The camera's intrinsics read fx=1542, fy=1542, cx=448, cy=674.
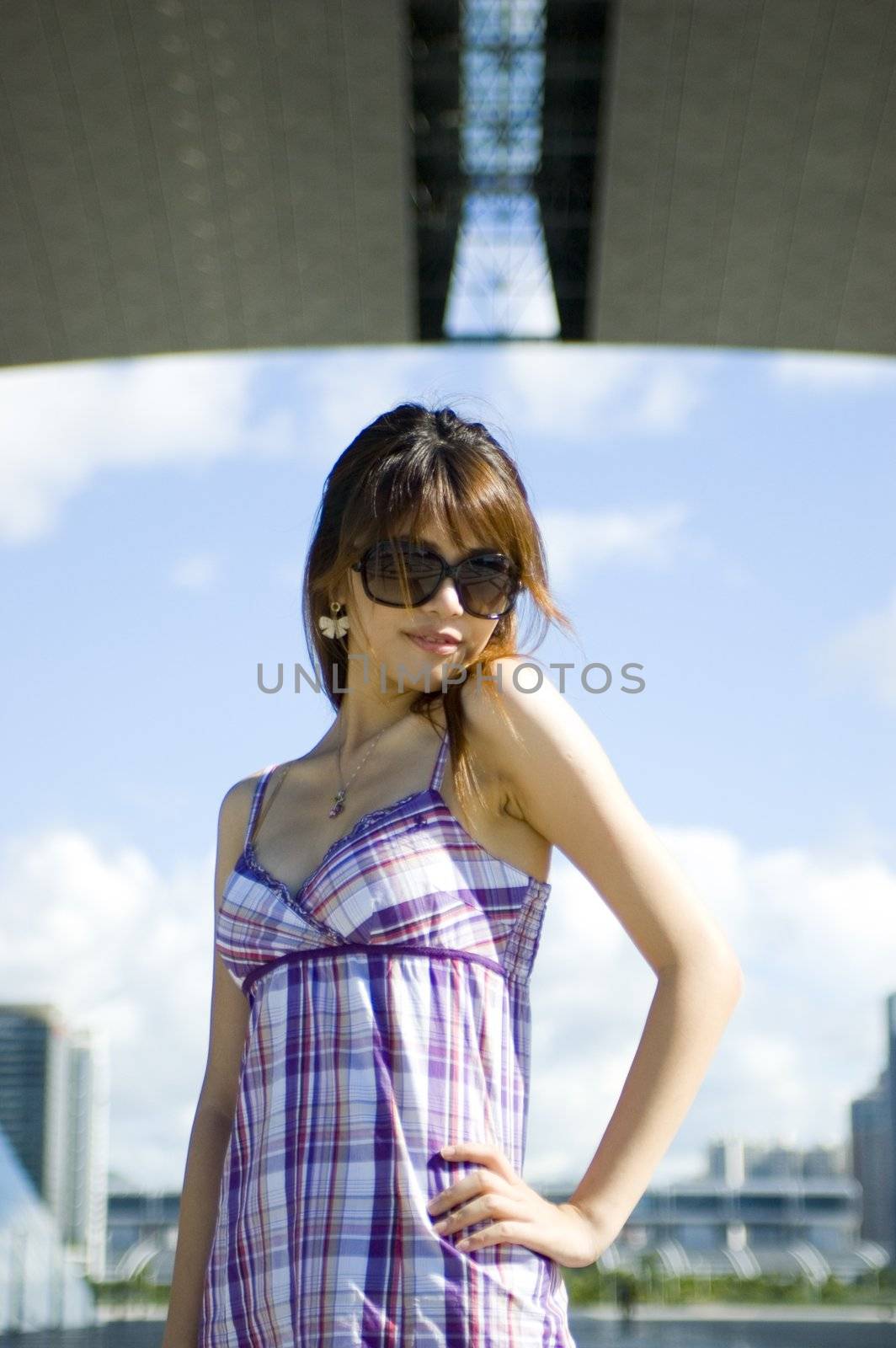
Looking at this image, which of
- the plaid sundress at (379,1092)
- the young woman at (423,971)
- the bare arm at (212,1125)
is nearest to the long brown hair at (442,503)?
the young woman at (423,971)

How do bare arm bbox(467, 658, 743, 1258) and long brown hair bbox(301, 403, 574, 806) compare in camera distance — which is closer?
bare arm bbox(467, 658, 743, 1258)

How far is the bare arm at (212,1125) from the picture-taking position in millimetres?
1687

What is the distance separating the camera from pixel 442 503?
166 centimetres

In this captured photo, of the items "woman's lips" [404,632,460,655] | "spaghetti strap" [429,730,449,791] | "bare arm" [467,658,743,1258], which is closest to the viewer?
"bare arm" [467,658,743,1258]

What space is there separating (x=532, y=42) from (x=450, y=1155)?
12.5m

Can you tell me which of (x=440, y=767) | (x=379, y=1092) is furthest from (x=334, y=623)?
(x=379, y=1092)

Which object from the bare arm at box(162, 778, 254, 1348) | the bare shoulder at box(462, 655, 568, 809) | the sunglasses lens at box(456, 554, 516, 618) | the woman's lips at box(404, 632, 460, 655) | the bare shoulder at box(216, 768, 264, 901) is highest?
the sunglasses lens at box(456, 554, 516, 618)

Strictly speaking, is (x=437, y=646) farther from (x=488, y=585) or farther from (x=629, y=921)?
(x=629, y=921)

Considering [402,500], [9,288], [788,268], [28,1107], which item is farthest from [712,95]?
[28,1107]

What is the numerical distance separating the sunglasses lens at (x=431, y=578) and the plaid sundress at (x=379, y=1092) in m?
0.17

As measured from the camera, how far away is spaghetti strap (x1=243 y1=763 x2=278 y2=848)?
1.77 m

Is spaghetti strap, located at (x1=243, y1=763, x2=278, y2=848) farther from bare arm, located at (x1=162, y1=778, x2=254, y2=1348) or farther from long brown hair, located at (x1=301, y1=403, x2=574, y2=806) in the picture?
long brown hair, located at (x1=301, y1=403, x2=574, y2=806)

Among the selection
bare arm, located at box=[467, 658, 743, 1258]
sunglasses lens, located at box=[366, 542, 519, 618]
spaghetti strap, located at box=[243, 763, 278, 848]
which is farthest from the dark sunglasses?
spaghetti strap, located at box=[243, 763, 278, 848]

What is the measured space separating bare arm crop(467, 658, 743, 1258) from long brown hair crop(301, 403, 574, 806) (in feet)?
0.17
